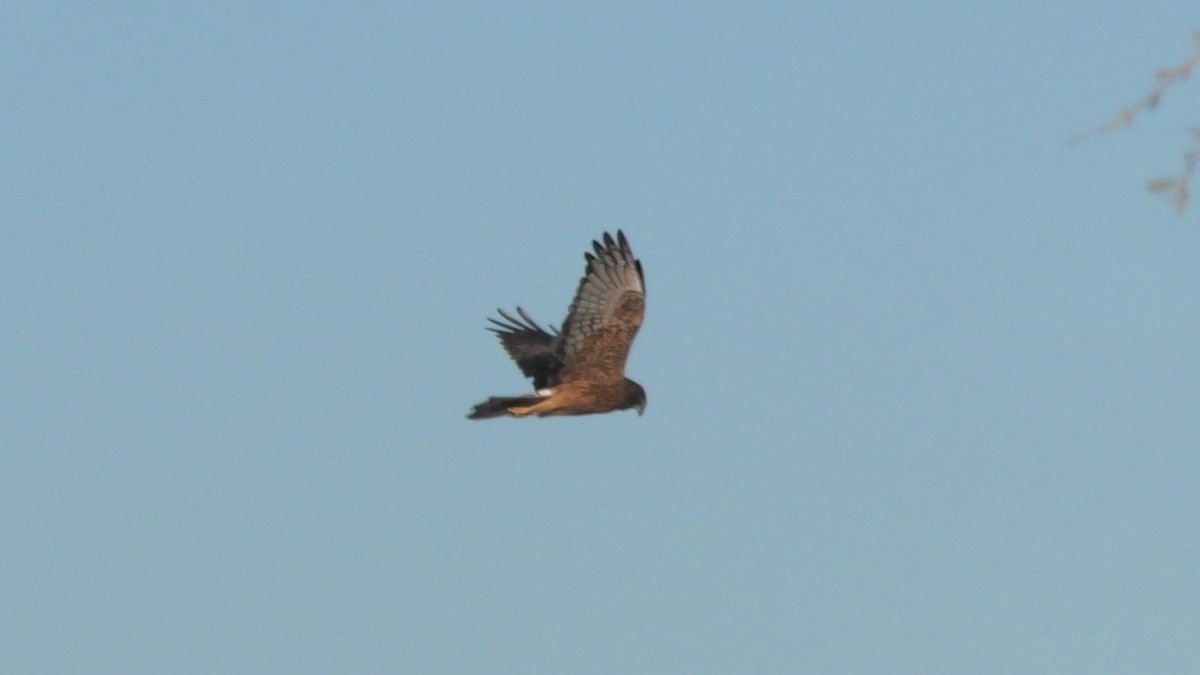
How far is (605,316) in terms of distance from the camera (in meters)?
15.5

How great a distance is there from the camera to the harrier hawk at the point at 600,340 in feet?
50.0

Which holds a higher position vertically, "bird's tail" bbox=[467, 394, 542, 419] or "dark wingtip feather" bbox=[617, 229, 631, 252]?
"dark wingtip feather" bbox=[617, 229, 631, 252]

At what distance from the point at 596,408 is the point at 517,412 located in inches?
36.8

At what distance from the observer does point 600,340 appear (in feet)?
50.8

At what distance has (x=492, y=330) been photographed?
61.6 ft

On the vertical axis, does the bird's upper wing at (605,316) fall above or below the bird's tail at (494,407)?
above

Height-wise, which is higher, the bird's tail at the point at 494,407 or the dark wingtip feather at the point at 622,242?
the dark wingtip feather at the point at 622,242

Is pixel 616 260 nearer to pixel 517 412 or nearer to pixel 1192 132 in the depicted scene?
pixel 517 412

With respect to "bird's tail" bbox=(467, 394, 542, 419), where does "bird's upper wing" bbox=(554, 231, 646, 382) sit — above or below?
above

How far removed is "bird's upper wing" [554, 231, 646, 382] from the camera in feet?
50.7

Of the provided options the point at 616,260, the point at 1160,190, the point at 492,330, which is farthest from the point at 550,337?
the point at 1160,190

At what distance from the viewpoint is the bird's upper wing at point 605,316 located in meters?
15.4

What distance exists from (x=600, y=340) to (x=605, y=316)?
20cm

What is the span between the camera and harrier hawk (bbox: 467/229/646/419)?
1525 centimetres
